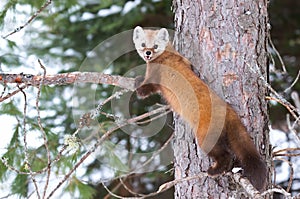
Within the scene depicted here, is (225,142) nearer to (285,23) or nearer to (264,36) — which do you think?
(264,36)

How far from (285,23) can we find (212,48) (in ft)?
10.3

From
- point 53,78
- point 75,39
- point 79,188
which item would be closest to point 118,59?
point 75,39

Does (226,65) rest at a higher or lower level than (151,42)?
lower

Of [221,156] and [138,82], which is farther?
[138,82]

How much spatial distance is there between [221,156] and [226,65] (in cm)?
43

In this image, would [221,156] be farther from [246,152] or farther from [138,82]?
[138,82]

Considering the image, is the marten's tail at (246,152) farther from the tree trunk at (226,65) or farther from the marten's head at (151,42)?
the marten's head at (151,42)

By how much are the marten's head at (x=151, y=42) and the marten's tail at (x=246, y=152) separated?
547 millimetres

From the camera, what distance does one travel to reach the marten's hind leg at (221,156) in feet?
7.80

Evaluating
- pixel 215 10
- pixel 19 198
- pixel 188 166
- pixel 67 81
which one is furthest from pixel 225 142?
pixel 19 198

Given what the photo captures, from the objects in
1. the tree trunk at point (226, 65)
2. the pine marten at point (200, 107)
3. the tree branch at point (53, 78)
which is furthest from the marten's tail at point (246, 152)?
the tree branch at point (53, 78)

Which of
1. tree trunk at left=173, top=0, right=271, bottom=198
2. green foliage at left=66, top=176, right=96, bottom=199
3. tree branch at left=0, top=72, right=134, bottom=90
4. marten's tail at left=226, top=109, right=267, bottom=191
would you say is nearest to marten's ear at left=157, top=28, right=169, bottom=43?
tree trunk at left=173, top=0, right=271, bottom=198

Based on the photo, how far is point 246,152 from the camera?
2.30m

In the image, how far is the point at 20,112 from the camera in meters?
3.70
